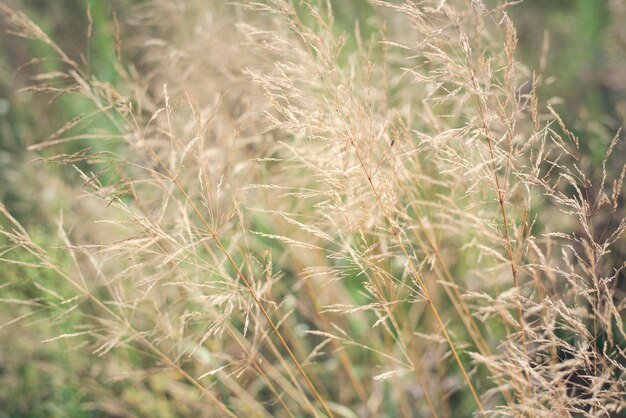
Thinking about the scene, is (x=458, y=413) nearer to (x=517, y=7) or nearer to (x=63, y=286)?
(x=63, y=286)

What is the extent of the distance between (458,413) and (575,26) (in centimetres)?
330

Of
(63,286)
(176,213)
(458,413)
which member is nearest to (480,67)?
(176,213)

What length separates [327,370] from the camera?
232 centimetres

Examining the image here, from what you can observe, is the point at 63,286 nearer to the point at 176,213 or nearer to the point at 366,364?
the point at 176,213

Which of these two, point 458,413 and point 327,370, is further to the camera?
point 327,370

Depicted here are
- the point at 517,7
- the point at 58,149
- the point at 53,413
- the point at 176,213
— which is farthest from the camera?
the point at 517,7

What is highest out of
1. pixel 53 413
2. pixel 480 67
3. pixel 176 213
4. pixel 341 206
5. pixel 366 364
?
pixel 480 67

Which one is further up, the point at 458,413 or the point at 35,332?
the point at 458,413

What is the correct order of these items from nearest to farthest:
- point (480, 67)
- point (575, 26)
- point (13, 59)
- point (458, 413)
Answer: point (480, 67)
point (458, 413)
point (575, 26)
point (13, 59)

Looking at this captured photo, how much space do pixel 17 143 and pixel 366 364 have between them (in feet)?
10.6

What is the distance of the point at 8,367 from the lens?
2328mm

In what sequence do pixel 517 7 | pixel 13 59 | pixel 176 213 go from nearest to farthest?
pixel 176 213 → pixel 517 7 → pixel 13 59

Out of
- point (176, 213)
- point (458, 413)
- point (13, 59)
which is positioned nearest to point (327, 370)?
point (458, 413)

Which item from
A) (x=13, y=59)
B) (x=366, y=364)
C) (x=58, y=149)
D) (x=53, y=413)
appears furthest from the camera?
(x=13, y=59)
